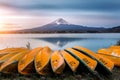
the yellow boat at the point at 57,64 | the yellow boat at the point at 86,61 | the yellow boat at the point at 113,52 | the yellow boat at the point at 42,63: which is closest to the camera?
the yellow boat at the point at 57,64

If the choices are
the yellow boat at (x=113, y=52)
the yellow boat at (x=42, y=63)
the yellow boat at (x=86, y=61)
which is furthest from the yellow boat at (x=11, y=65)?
the yellow boat at (x=113, y=52)

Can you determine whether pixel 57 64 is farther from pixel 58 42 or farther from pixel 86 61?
pixel 58 42

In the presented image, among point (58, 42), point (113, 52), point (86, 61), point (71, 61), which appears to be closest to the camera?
point (71, 61)

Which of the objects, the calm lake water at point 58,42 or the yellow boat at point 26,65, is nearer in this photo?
the yellow boat at point 26,65

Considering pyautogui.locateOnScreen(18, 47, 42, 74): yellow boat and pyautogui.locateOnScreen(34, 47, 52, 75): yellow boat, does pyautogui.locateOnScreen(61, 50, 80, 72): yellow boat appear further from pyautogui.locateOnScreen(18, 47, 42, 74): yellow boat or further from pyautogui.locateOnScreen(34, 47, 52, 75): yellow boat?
pyautogui.locateOnScreen(18, 47, 42, 74): yellow boat

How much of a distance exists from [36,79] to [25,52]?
145cm

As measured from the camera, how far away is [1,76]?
8883mm

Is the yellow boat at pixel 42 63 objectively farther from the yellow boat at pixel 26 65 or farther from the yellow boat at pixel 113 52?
the yellow boat at pixel 113 52

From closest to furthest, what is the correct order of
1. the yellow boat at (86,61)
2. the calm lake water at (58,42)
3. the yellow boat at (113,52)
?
the yellow boat at (86,61)
the yellow boat at (113,52)
the calm lake water at (58,42)

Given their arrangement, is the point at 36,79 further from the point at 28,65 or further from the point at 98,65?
the point at 98,65

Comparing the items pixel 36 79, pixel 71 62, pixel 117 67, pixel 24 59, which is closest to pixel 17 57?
pixel 24 59

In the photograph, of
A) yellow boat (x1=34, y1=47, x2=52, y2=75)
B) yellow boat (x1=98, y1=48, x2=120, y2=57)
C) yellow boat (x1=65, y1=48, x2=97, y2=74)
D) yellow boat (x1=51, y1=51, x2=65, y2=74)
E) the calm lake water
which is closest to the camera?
yellow boat (x1=51, y1=51, x2=65, y2=74)

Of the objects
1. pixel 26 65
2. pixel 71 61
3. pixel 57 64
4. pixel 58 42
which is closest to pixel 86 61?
pixel 71 61

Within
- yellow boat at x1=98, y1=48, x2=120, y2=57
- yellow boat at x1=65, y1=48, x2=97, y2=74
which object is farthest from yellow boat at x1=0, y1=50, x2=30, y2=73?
yellow boat at x1=98, y1=48, x2=120, y2=57
